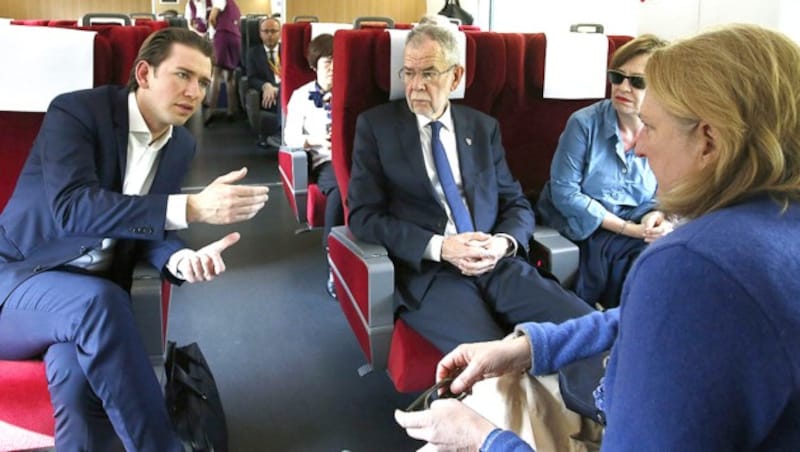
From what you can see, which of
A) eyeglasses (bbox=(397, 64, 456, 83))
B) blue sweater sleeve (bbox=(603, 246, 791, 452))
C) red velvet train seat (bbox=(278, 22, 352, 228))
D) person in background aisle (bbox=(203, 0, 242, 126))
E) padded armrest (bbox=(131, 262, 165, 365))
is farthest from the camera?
person in background aisle (bbox=(203, 0, 242, 126))

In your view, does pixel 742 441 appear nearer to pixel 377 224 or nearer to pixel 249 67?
pixel 377 224

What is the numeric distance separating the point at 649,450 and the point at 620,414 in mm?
50

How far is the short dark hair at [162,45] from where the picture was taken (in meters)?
1.80

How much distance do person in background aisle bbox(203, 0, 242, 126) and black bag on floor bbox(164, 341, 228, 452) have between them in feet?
19.4

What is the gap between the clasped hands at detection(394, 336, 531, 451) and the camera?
0.94m

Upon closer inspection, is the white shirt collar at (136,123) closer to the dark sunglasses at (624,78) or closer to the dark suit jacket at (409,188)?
the dark suit jacket at (409,188)

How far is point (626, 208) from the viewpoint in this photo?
7.11 feet

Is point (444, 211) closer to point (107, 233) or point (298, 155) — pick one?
point (107, 233)

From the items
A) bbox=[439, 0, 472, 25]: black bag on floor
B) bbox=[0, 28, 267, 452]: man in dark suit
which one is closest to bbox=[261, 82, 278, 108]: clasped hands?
bbox=[439, 0, 472, 25]: black bag on floor

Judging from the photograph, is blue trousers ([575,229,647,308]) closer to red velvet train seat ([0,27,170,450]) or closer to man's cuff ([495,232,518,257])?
man's cuff ([495,232,518,257])

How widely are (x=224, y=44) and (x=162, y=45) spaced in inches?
230

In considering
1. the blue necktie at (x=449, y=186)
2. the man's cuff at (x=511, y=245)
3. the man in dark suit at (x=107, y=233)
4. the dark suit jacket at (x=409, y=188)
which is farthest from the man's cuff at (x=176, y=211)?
the man's cuff at (x=511, y=245)

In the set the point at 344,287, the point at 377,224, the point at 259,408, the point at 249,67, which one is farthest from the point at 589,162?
the point at 249,67

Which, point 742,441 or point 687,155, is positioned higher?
point 687,155
